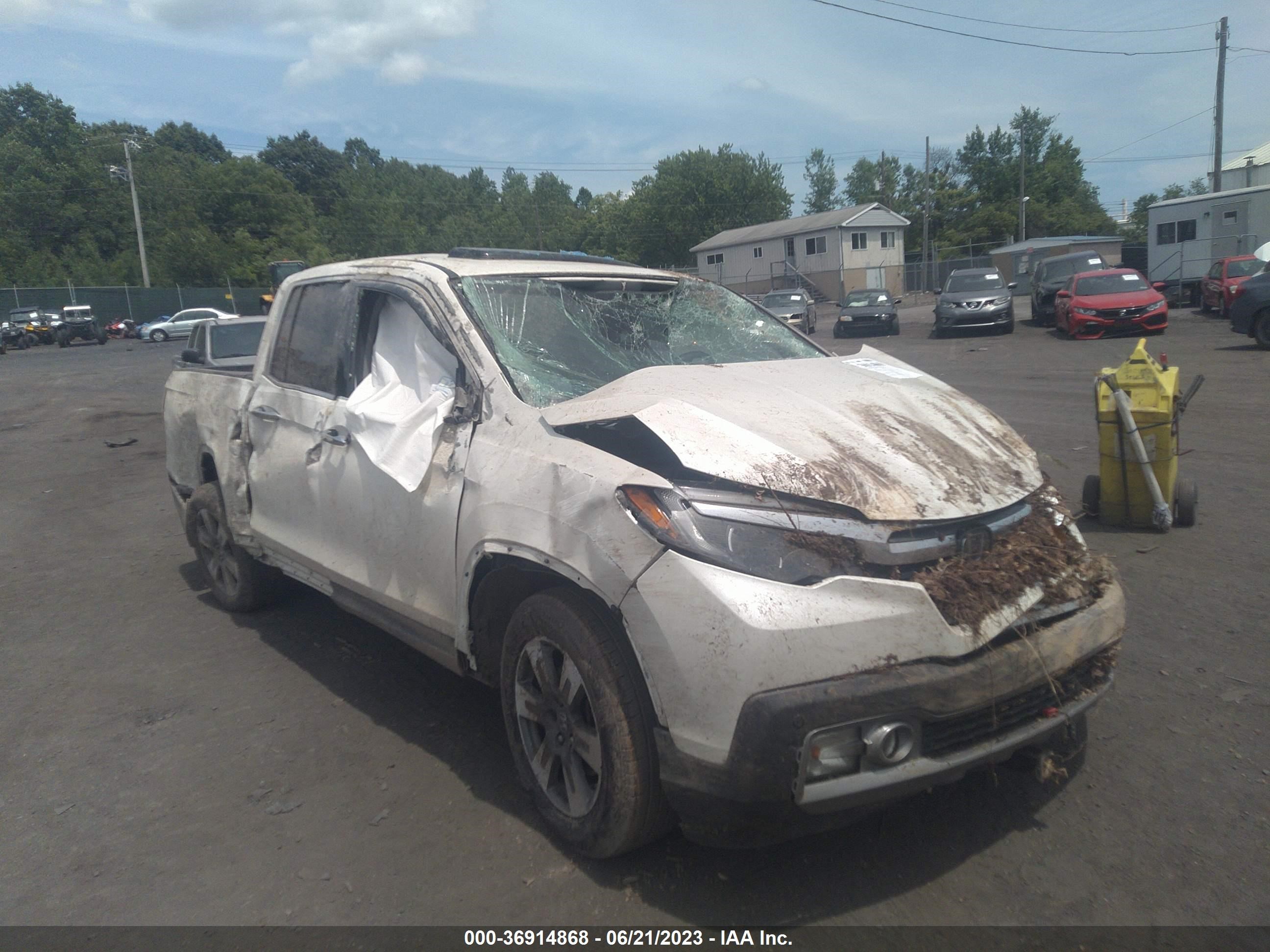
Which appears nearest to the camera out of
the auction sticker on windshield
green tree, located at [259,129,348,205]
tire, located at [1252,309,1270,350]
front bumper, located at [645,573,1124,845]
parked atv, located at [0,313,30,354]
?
front bumper, located at [645,573,1124,845]

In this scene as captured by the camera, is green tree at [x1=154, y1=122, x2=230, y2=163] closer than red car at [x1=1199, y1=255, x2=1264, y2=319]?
No

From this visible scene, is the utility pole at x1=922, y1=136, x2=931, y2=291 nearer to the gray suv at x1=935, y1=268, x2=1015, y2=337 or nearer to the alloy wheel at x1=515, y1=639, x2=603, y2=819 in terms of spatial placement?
the gray suv at x1=935, y1=268, x2=1015, y2=337

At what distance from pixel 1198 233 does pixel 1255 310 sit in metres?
16.0

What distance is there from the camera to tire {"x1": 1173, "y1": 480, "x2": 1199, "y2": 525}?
6.11 metres

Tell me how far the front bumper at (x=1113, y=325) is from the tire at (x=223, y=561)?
20535mm

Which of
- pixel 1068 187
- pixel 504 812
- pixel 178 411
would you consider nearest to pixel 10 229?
pixel 178 411

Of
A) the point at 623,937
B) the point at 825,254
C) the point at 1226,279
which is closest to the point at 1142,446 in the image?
the point at 623,937

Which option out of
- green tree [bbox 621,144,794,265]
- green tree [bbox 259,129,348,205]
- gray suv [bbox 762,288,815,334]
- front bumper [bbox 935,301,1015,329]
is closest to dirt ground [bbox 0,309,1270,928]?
front bumper [bbox 935,301,1015,329]

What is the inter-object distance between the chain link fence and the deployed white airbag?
5010cm

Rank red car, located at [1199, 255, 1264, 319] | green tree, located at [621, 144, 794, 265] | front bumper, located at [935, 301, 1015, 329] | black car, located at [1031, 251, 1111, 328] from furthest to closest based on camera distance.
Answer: green tree, located at [621, 144, 794, 265], black car, located at [1031, 251, 1111, 328], front bumper, located at [935, 301, 1015, 329], red car, located at [1199, 255, 1264, 319]

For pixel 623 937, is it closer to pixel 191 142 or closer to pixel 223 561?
pixel 223 561

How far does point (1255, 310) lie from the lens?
16469mm

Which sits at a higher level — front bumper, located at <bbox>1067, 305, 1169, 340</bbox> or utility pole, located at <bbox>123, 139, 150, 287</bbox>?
utility pole, located at <bbox>123, 139, 150, 287</bbox>

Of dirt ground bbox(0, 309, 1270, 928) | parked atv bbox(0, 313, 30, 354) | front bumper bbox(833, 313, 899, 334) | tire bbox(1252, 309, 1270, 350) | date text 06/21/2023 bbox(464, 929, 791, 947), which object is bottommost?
date text 06/21/2023 bbox(464, 929, 791, 947)
